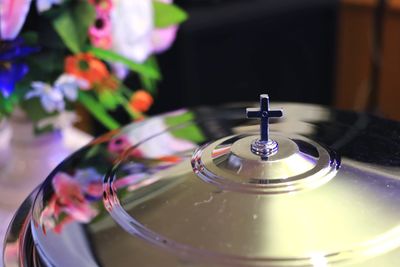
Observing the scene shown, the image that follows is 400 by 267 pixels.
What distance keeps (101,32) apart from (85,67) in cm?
5

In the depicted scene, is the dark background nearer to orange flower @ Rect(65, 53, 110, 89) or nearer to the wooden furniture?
the wooden furniture

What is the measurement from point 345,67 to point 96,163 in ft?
5.99

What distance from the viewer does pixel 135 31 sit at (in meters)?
0.71

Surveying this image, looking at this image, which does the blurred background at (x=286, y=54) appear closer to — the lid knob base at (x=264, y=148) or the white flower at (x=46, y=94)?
the white flower at (x=46, y=94)

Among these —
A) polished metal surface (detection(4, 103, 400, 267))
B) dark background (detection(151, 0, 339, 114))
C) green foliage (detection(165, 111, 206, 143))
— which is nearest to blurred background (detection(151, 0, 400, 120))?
dark background (detection(151, 0, 339, 114))

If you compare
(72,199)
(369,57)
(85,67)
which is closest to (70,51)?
(85,67)

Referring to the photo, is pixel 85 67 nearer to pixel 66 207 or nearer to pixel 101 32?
pixel 101 32

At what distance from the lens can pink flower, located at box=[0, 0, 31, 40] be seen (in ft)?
1.98

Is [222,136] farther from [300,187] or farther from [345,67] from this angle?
[345,67]

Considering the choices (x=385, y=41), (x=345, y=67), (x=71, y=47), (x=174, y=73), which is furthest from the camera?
(x=345, y=67)

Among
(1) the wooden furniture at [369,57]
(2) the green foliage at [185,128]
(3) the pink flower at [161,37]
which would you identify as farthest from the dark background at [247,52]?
(2) the green foliage at [185,128]

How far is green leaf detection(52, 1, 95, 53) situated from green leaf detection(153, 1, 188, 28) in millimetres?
126

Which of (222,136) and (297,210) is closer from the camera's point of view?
(297,210)

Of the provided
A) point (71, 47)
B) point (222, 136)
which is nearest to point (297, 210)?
point (222, 136)
